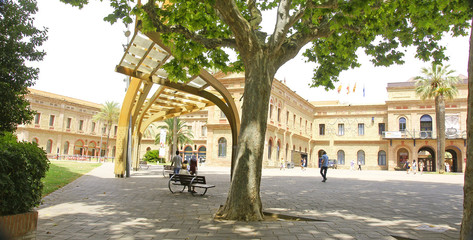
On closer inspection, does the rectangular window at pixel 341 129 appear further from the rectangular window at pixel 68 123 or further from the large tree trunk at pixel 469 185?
the large tree trunk at pixel 469 185

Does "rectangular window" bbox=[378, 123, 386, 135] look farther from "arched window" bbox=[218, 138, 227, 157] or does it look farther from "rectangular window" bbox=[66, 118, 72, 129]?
"rectangular window" bbox=[66, 118, 72, 129]

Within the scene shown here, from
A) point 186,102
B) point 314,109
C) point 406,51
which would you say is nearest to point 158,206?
point 406,51

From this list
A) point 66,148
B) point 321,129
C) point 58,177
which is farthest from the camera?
point 66,148

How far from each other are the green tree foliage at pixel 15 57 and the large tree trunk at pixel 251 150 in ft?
23.6

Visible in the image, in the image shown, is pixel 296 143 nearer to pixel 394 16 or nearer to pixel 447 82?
pixel 447 82

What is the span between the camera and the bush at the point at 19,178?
3.52 metres

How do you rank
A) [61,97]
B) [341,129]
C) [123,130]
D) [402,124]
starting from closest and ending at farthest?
[123,130], [402,124], [341,129], [61,97]

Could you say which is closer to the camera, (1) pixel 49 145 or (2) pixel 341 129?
(2) pixel 341 129

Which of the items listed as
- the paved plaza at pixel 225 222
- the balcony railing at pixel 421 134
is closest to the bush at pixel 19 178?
the paved plaza at pixel 225 222

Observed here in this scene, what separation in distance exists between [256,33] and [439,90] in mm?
35748

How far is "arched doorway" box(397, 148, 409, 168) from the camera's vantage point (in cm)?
4690

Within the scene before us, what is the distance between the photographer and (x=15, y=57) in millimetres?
10109

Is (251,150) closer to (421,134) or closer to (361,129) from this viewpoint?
(421,134)

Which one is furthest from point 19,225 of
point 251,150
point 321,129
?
point 321,129
